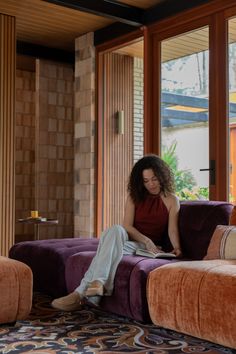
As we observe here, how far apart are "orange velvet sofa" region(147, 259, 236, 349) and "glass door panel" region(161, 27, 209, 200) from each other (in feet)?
7.09

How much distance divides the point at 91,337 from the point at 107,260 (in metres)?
0.60

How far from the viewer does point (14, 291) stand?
2957mm

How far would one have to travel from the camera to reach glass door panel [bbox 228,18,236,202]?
4633 millimetres

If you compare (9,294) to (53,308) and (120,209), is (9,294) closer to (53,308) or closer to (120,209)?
(53,308)

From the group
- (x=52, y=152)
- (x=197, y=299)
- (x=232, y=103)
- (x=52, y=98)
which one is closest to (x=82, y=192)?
(x=52, y=152)

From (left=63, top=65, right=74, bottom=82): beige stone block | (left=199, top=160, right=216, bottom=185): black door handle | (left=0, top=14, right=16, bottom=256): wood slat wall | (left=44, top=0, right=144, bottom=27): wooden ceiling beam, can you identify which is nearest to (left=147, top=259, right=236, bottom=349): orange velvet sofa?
(left=199, top=160, right=216, bottom=185): black door handle

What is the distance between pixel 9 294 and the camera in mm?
2930

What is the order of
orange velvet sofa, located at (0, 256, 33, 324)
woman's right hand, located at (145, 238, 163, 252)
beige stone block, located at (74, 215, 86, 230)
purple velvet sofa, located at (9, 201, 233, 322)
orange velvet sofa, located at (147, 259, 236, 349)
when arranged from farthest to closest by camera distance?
beige stone block, located at (74, 215, 86, 230) < woman's right hand, located at (145, 238, 163, 252) < purple velvet sofa, located at (9, 201, 233, 322) < orange velvet sofa, located at (0, 256, 33, 324) < orange velvet sofa, located at (147, 259, 236, 349)

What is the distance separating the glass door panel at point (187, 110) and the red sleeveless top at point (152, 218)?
1.30 metres

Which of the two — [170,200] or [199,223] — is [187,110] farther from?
[199,223]

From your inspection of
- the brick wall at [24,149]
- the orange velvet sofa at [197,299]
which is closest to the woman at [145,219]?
the orange velvet sofa at [197,299]

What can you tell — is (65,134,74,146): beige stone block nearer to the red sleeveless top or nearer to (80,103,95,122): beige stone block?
(80,103,95,122): beige stone block

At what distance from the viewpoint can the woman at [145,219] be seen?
3340mm

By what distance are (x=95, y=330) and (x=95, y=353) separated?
436mm
